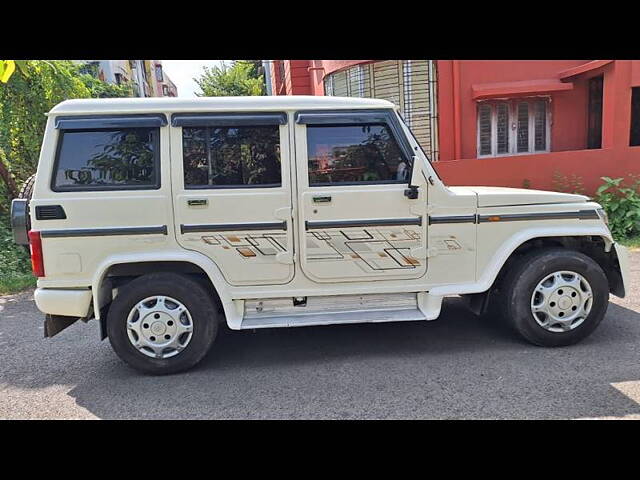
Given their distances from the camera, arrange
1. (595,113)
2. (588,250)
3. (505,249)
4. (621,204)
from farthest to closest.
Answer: (595,113) < (621,204) < (588,250) < (505,249)

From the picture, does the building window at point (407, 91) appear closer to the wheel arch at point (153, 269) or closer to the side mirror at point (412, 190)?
the side mirror at point (412, 190)

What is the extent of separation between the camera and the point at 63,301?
361cm

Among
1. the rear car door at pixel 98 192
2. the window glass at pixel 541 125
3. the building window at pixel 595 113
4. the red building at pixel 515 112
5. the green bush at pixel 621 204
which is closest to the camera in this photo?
the rear car door at pixel 98 192

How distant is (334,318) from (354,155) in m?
1.37

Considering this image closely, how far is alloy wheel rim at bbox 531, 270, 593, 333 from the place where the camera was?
3.88 metres

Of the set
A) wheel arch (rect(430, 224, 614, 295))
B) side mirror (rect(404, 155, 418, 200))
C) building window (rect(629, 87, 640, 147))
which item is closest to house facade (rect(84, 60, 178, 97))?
side mirror (rect(404, 155, 418, 200))

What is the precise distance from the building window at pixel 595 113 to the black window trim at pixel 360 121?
8766 mm

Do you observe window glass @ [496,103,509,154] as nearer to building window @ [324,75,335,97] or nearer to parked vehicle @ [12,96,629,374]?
building window @ [324,75,335,97]

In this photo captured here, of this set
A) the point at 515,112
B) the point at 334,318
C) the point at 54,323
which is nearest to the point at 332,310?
the point at 334,318

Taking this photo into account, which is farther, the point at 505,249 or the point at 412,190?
the point at 505,249

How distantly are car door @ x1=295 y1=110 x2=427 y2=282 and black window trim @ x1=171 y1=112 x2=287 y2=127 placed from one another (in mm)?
188

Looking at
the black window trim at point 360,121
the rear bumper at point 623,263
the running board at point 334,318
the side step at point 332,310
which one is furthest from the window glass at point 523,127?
the running board at point 334,318

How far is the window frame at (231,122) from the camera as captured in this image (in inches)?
144

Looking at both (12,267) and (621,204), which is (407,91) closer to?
(621,204)
